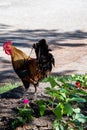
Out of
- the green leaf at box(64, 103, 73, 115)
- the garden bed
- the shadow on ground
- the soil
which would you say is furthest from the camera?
the shadow on ground

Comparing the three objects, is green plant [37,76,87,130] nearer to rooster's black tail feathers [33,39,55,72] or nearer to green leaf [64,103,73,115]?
green leaf [64,103,73,115]

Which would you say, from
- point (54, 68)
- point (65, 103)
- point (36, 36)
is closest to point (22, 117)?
point (65, 103)

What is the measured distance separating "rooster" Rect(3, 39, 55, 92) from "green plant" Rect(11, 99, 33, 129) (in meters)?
0.68

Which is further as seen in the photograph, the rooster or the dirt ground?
the dirt ground

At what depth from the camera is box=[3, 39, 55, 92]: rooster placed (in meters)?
5.07

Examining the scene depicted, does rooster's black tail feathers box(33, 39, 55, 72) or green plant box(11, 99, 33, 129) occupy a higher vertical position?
rooster's black tail feathers box(33, 39, 55, 72)

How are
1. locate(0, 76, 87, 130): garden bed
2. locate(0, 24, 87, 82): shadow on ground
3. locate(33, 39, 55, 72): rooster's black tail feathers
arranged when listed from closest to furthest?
1. locate(0, 76, 87, 130): garden bed
2. locate(33, 39, 55, 72): rooster's black tail feathers
3. locate(0, 24, 87, 82): shadow on ground

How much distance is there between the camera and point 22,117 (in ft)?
14.6

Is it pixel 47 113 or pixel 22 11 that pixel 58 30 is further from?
pixel 47 113

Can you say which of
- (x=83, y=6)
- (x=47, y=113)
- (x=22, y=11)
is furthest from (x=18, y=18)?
(x=47, y=113)

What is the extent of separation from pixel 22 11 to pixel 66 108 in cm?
1442

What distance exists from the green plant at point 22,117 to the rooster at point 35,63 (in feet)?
2.22

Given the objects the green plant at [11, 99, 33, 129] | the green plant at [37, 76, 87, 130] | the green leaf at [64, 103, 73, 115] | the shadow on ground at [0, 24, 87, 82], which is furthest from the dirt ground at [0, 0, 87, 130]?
the green leaf at [64, 103, 73, 115]

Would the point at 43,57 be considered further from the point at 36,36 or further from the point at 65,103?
the point at 36,36
